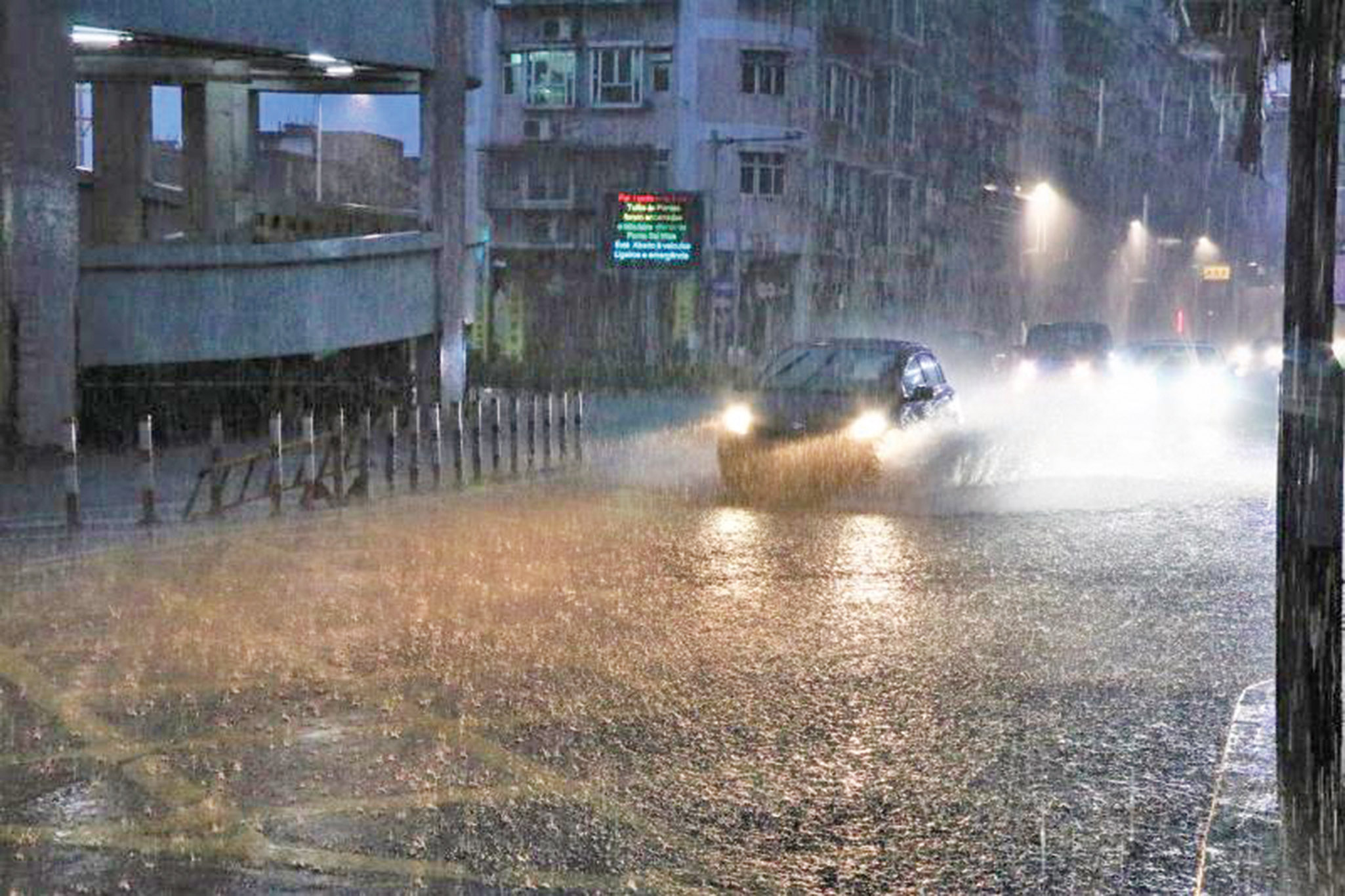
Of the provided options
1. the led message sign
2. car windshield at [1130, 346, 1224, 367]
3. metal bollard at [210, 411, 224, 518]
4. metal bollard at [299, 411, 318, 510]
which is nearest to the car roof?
metal bollard at [299, 411, 318, 510]

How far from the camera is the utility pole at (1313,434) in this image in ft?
19.1

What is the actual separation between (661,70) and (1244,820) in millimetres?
53275

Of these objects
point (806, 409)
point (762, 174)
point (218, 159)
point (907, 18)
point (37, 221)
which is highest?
point (907, 18)

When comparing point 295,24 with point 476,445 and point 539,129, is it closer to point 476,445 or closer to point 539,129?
point 476,445

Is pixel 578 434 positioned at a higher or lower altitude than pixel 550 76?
lower

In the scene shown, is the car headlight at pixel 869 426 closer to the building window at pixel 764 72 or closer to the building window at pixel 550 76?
the building window at pixel 764 72

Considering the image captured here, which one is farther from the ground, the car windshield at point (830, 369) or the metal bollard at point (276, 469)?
the car windshield at point (830, 369)

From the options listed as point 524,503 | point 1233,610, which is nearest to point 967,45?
point 524,503

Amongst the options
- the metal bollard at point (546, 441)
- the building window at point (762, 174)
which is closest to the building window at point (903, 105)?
the building window at point (762, 174)

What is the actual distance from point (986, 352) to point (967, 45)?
2038cm

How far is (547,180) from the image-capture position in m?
59.5

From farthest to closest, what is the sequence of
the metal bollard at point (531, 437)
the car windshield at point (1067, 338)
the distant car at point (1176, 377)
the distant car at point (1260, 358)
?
the distant car at point (1260, 358), the car windshield at point (1067, 338), the distant car at point (1176, 377), the metal bollard at point (531, 437)

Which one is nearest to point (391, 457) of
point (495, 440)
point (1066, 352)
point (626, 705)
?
point (495, 440)

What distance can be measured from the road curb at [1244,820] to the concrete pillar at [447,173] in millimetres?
23021
